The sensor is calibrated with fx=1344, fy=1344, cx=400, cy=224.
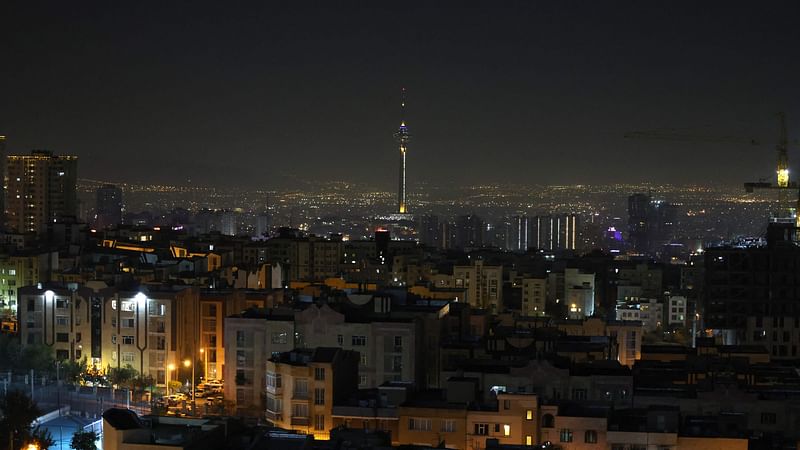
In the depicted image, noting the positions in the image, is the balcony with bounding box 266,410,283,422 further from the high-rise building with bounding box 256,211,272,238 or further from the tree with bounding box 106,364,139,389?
the high-rise building with bounding box 256,211,272,238

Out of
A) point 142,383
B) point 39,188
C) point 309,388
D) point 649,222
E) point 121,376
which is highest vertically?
point 39,188

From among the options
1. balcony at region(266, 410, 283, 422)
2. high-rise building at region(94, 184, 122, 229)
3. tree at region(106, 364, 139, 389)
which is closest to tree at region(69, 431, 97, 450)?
balcony at region(266, 410, 283, 422)

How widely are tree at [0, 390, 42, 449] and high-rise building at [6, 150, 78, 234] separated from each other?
41052mm

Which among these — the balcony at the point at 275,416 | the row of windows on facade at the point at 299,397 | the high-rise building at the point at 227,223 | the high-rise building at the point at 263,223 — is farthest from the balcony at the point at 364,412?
the high-rise building at the point at 227,223

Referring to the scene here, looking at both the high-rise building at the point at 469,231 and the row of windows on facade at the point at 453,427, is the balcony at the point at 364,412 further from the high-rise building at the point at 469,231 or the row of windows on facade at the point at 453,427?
the high-rise building at the point at 469,231

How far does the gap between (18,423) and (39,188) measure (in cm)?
4302

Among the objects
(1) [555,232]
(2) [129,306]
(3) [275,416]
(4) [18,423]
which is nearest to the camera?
(4) [18,423]

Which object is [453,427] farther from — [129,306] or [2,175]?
[2,175]

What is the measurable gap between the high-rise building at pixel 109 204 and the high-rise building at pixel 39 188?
1023 cm

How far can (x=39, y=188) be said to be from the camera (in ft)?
188

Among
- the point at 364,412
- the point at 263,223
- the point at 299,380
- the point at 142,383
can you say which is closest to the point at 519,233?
the point at 263,223

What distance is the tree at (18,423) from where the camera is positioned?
51.2 ft

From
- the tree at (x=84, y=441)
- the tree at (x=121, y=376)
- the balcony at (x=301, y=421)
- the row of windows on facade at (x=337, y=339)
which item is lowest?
the tree at (x=121, y=376)

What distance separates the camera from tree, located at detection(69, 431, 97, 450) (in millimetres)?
15109
